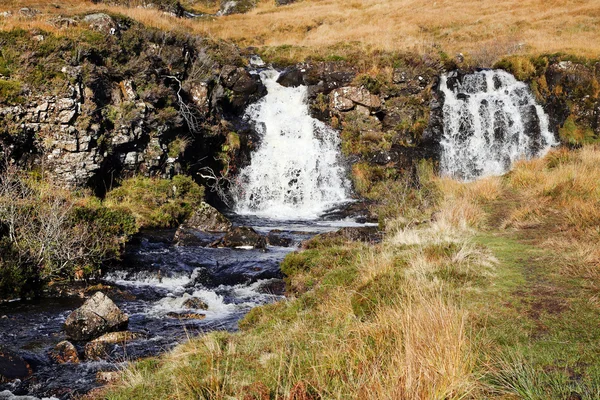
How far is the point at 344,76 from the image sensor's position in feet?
86.5

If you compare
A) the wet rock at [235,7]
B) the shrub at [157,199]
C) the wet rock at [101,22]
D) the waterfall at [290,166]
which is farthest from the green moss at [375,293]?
the wet rock at [235,7]

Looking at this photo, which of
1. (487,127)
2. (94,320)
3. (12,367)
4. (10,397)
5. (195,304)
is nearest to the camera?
(10,397)

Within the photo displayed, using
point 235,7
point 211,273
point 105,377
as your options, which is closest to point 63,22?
A: point 211,273

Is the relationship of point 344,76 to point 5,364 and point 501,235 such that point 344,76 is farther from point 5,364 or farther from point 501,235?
point 5,364

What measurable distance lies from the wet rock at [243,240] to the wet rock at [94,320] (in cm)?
629

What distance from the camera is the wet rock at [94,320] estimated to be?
25.6ft

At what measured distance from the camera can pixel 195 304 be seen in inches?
375

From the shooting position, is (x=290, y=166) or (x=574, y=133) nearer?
(x=290, y=166)

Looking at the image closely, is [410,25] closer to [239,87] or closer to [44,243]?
[239,87]

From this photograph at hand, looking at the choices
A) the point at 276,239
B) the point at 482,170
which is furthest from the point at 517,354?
the point at 482,170

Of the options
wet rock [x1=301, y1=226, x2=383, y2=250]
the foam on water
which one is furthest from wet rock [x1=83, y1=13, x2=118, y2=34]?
wet rock [x1=301, y1=226, x2=383, y2=250]

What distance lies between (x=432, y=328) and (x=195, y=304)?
21.7 ft

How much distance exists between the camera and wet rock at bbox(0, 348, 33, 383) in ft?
20.6

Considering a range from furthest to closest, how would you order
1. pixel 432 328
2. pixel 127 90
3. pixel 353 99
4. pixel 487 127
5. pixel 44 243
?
pixel 353 99, pixel 487 127, pixel 127 90, pixel 44 243, pixel 432 328
